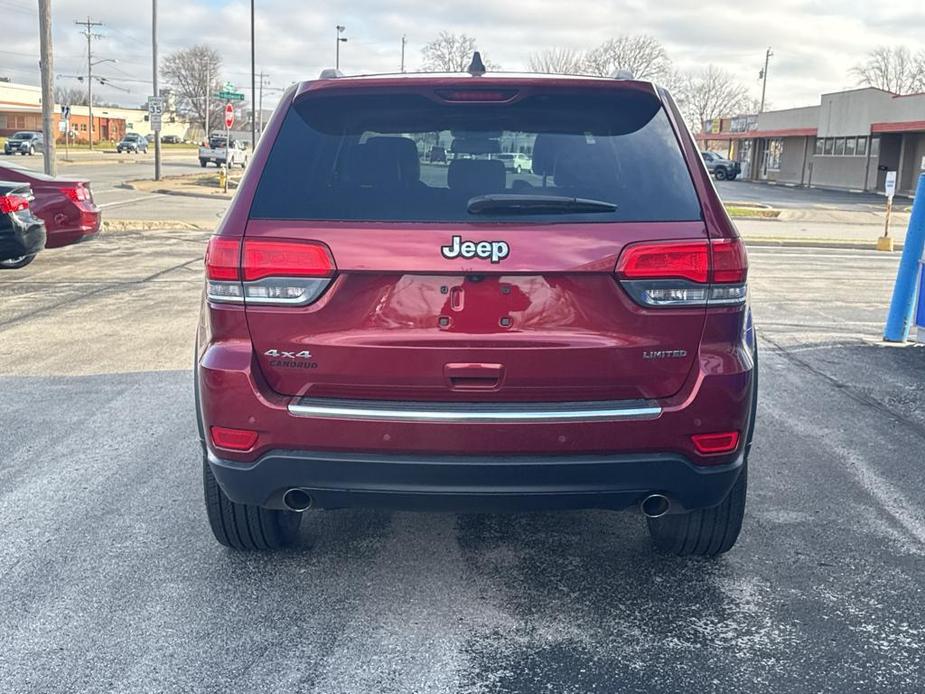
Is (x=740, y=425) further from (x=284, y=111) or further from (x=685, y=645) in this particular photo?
(x=284, y=111)

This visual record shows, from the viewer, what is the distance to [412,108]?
3.46 meters

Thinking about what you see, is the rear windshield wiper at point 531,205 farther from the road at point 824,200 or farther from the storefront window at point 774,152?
the storefront window at point 774,152

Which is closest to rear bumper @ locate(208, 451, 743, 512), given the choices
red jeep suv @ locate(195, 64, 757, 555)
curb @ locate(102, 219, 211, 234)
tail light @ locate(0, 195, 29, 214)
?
red jeep suv @ locate(195, 64, 757, 555)

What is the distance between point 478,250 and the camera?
3.16m

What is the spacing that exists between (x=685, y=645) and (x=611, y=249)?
54.9 inches

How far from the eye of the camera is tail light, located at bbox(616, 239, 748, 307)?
320 cm

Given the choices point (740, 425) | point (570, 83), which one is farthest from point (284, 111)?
point (740, 425)

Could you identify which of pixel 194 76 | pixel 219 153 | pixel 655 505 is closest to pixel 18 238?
pixel 655 505

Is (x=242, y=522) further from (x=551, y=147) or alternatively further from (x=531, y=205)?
(x=551, y=147)

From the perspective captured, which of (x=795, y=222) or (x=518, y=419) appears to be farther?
(x=795, y=222)

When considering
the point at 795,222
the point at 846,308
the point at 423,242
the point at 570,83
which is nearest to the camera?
the point at 423,242

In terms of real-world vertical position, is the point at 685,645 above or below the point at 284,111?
below

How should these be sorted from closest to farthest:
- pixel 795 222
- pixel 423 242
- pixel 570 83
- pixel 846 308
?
pixel 423 242, pixel 570 83, pixel 846 308, pixel 795 222

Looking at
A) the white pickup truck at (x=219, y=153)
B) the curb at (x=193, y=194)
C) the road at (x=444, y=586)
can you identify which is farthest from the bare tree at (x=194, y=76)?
the road at (x=444, y=586)
